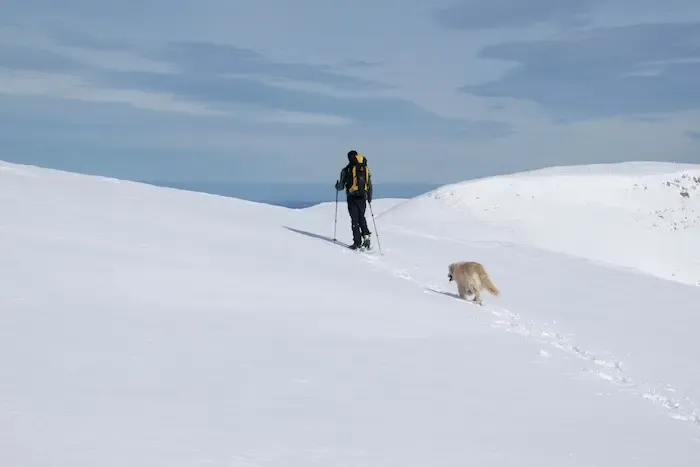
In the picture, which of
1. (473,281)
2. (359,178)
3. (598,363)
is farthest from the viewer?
(359,178)

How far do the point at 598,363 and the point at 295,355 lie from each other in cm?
480

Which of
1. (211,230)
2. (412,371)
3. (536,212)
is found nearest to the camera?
(412,371)

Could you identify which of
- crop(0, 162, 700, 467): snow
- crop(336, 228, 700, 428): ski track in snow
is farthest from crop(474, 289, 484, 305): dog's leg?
crop(0, 162, 700, 467): snow

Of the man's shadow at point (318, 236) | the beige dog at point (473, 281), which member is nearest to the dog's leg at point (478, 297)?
the beige dog at point (473, 281)

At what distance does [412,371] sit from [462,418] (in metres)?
1.17

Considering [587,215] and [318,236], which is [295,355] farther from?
[587,215]

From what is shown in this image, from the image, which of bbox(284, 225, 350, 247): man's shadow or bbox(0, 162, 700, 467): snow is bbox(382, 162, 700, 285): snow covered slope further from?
bbox(0, 162, 700, 467): snow

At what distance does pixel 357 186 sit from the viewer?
15922mm

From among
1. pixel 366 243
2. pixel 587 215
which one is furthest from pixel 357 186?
pixel 587 215

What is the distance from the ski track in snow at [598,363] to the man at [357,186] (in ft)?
8.34

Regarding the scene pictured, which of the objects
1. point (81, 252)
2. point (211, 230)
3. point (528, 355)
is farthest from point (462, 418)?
point (211, 230)

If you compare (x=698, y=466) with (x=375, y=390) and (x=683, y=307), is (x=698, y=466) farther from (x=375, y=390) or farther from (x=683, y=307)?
(x=683, y=307)

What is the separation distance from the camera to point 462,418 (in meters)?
5.64

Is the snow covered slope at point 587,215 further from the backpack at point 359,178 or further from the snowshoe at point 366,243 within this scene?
the backpack at point 359,178
